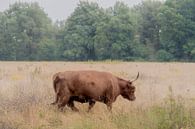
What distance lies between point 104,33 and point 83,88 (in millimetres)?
63368

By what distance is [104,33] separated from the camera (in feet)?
247

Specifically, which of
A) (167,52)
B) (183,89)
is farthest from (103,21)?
(183,89)

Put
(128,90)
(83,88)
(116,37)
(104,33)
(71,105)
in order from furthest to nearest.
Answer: (116,37), (104,33), (128,90), (71,105), (83,88)

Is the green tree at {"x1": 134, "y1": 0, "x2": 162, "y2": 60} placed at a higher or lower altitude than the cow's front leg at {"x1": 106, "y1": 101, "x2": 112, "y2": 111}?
higher

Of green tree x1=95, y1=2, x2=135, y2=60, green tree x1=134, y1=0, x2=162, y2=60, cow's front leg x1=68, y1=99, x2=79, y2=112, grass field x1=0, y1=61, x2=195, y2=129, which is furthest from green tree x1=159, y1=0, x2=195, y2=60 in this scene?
cow's front leg x1=68, y1=99, x2=79, y2=112

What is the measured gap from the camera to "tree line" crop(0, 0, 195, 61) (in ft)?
239

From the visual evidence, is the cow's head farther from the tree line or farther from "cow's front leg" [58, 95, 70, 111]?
the tree line

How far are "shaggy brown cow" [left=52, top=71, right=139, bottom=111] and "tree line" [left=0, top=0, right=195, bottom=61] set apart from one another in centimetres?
5647

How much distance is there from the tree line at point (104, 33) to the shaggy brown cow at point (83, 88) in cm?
5647

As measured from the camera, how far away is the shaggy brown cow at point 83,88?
1208cm

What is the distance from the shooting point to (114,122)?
970cm

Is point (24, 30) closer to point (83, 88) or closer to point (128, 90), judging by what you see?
→ point (128, 90)

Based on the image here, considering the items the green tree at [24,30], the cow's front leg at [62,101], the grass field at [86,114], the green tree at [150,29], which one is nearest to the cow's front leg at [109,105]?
the grass field at [86,114]

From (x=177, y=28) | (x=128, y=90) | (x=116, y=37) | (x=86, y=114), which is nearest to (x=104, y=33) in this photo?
(x=116, y=37)
